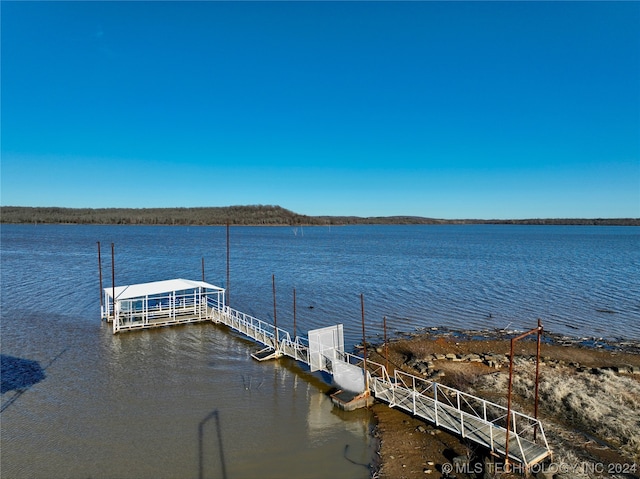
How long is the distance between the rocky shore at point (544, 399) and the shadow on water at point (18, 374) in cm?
1352

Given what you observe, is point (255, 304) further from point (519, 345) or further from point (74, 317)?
point (519, 345)

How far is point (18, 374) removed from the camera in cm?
1692

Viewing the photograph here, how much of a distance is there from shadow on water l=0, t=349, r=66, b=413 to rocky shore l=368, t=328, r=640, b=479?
13.5 metres

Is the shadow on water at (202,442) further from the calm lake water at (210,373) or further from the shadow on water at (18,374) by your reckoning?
the shadow on water at (18,374)

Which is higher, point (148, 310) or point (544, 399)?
point (148, 310)

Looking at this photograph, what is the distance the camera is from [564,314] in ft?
95.0

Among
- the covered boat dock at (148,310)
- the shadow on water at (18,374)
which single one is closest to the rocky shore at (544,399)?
the covered boat dock at (148,310)

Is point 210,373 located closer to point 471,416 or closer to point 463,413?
point 463,413

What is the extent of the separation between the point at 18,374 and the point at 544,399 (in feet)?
67.9

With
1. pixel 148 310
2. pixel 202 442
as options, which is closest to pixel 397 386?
pixel 202 442

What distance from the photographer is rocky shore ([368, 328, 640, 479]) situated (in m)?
10.3

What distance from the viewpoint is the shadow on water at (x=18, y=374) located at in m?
15.4

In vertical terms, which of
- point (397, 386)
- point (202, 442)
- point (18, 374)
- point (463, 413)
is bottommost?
point (202, 442)

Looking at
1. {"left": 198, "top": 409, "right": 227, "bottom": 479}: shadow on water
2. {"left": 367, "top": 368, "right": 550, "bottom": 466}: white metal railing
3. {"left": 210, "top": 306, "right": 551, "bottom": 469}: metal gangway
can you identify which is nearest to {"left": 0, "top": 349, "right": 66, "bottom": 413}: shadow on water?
{"left": 198, "top": 409, "right": 227, "bottom": 479}: shadow on water
